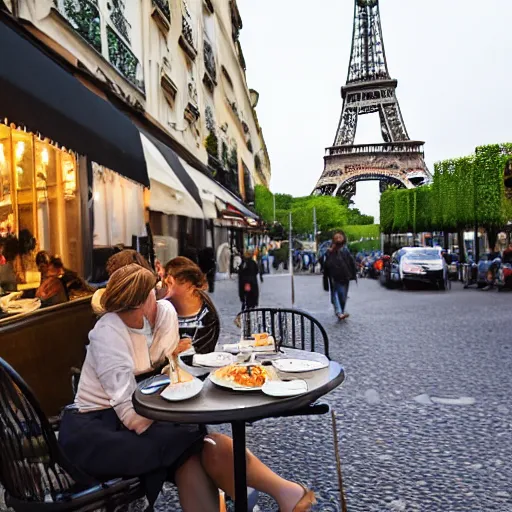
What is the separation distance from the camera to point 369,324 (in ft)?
33.0

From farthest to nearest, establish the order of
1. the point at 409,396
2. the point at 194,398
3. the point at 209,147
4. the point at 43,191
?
1. the point at 209,147
2. the point at 43,191
3. the point at 409,396
4. the point at 194,398

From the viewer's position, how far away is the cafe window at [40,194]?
5520 millimetres

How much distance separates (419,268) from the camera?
748 inches

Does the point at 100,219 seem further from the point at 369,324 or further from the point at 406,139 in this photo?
the point at 406,139

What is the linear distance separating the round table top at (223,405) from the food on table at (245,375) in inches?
1.9

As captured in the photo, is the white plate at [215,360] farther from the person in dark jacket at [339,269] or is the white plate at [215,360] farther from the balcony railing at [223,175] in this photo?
the balcony railing at [223,175]

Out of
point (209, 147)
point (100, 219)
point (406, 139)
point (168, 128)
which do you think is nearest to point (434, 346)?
point (100, 219)

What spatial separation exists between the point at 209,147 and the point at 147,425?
18.8 m

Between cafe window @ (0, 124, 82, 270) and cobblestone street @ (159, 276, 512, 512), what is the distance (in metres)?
3.23

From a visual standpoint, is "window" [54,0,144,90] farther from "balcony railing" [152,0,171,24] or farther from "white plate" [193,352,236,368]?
"white plate" [193,352,236,368]

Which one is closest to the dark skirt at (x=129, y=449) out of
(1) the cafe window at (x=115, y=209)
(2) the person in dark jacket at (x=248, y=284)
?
(1) the cafe window at (x=115, y=209)

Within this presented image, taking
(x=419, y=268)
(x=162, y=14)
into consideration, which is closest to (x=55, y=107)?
(x=162, y=14)

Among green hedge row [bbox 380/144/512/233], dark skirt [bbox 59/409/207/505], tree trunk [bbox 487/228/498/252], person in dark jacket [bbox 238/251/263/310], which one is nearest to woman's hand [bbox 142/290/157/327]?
dark skirt [bbox 59/409/207/505]

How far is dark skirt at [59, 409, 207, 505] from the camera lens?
2.33 meters
